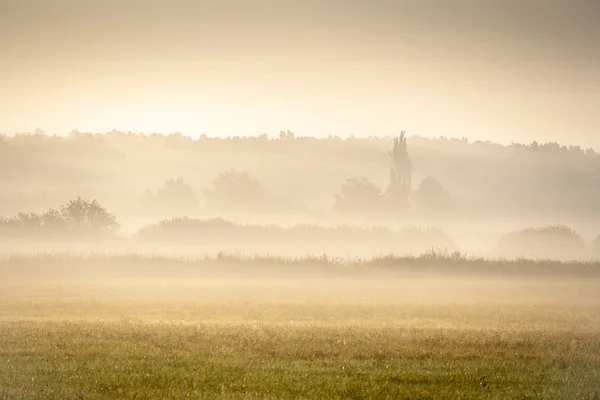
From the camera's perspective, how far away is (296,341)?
38406mm

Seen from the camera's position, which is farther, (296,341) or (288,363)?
(296,341)

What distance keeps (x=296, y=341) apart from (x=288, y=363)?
217 inches

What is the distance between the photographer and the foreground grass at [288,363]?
93.0 ft

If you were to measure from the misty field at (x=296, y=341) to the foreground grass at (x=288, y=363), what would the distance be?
0.07 meters

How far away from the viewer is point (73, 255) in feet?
295

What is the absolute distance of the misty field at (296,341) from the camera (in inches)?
1139

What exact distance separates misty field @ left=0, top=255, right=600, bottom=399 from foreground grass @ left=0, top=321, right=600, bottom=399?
0.24ft

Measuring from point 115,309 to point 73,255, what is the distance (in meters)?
33.4

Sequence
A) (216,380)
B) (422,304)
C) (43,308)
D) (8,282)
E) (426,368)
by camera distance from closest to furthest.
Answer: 1. (216,380)
2. (426,368)
3. (43,308)
4. (422,304)
5. (8,282)

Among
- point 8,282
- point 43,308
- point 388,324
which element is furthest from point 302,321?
point 8,282

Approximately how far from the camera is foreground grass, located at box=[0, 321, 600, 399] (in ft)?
93.0

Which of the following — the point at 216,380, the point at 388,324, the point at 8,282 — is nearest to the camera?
the point at 216,380

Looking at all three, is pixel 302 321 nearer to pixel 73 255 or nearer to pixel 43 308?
pixel 43 308

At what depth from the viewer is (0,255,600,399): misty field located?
2894cm
